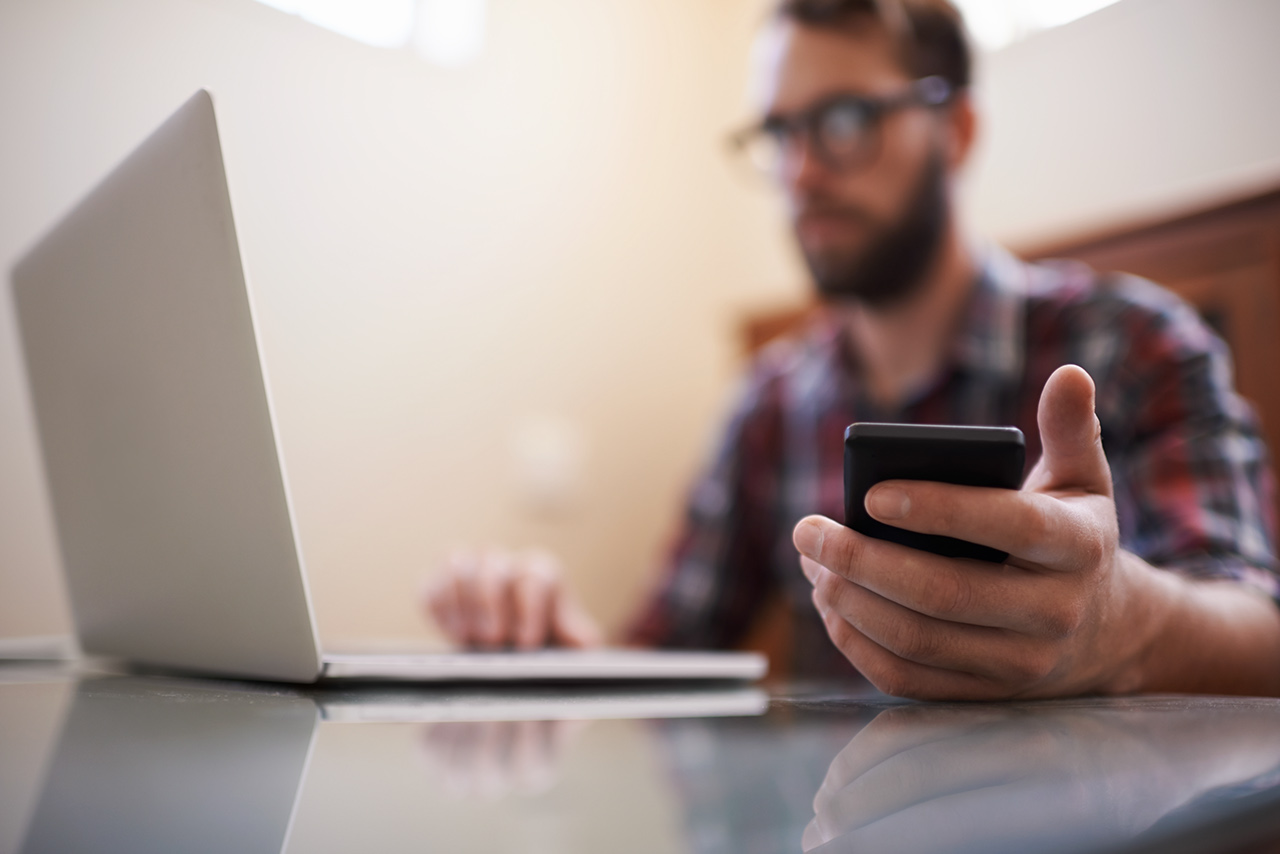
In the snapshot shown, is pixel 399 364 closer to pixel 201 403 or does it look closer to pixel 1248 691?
pixel 201 403

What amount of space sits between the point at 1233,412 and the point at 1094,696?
1.71 feet

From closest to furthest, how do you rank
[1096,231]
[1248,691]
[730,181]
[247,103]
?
1. [1248,691]
2. [247,103]
3. [1096,231]
4. [730,181]

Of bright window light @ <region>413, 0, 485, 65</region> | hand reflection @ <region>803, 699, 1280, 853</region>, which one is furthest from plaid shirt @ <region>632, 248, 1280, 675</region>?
bright window light @ <region>413, 0, 485, 65</region>

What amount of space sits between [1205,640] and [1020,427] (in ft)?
1.54

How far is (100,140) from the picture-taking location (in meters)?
0.77

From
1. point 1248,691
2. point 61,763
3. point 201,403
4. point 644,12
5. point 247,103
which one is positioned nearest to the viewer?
point 61,763

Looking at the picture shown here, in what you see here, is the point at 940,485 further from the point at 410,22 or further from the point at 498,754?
the point at 410,22

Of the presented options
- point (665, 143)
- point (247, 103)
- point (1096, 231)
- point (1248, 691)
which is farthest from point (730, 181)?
point (1248, 691)

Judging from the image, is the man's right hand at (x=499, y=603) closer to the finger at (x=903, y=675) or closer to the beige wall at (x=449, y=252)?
the beige wall at (x=449, y=252)

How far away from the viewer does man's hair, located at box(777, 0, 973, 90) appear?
1.05 meters

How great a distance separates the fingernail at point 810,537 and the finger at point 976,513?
28 mm

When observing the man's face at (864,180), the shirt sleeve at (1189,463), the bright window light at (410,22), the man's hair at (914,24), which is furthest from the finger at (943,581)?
the bright window light at (410,22)

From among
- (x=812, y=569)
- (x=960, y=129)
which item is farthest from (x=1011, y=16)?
(x=812, y=569)

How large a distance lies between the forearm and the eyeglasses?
0.70m
